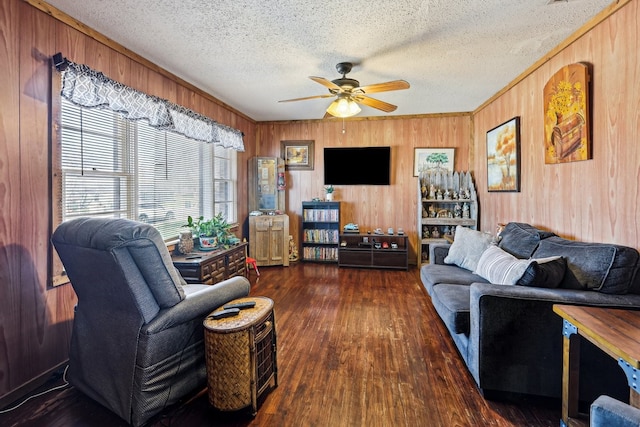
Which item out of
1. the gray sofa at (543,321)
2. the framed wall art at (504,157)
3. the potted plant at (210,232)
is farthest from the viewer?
the potted plant at (210,232)

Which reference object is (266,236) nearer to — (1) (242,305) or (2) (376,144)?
(2) (376,144)

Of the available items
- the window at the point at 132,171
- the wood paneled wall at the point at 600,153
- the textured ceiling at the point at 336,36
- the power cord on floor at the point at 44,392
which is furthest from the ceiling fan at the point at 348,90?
the power cord on floor at the point at 44,392

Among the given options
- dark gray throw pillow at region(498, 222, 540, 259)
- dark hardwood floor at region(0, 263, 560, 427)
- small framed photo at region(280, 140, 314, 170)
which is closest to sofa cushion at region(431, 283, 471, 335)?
dark hardwood floor at region(0, 263, 560, 427)

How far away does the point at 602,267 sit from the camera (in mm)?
1884

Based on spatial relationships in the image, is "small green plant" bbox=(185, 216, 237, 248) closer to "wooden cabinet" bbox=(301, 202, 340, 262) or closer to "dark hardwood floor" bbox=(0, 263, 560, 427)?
"dark hardwood floor" bbox=(0, 263, 560, 427)

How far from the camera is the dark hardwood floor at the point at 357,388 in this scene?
1.70 meters

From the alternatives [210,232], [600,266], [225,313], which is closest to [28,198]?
[225,313]

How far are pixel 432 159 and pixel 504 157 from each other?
1485 mm

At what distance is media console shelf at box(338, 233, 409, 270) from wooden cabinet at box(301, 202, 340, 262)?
0.96 feet

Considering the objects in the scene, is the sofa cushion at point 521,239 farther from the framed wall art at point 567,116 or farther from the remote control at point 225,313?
the remote control at point 225,313

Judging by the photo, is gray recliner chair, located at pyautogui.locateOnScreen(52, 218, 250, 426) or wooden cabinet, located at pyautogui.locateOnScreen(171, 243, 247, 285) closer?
gray recliner chair, located at pyautogui.locateOnScreen(52, 218, 250, 426)

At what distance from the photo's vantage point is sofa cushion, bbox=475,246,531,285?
2.07 meters

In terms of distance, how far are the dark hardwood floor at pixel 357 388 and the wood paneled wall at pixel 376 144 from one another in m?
2.31

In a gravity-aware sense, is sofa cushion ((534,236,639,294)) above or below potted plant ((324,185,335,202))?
below
